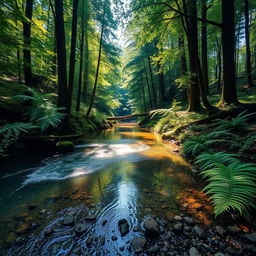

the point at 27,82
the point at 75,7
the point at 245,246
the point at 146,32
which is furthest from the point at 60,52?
the point at 245,246

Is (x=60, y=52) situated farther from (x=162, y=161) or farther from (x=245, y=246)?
(x=245, y=246)

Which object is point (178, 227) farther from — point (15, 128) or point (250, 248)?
point (15, 128)

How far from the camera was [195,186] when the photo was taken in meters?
2.64

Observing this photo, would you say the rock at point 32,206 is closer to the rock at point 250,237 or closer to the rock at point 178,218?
the rock at point 178,218

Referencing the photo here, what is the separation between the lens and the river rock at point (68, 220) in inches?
69.6

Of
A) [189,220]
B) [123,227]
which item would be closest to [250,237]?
[189,220]

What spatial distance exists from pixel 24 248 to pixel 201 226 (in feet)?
6.92

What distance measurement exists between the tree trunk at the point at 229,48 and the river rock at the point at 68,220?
21.6 ft

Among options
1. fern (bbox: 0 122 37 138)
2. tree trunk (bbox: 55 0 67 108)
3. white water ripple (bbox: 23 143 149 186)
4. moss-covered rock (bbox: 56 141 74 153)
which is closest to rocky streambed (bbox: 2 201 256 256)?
white water ripple (bbox: 23 143 149 186)

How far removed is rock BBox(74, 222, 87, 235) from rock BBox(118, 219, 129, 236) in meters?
0.46

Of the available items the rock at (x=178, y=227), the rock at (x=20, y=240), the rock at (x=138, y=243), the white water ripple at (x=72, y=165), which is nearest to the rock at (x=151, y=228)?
the rock at (x=138, y=243)

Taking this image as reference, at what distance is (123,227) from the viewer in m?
1.73

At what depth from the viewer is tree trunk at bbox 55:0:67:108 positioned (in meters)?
5.53

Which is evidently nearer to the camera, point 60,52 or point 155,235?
point 155,235
